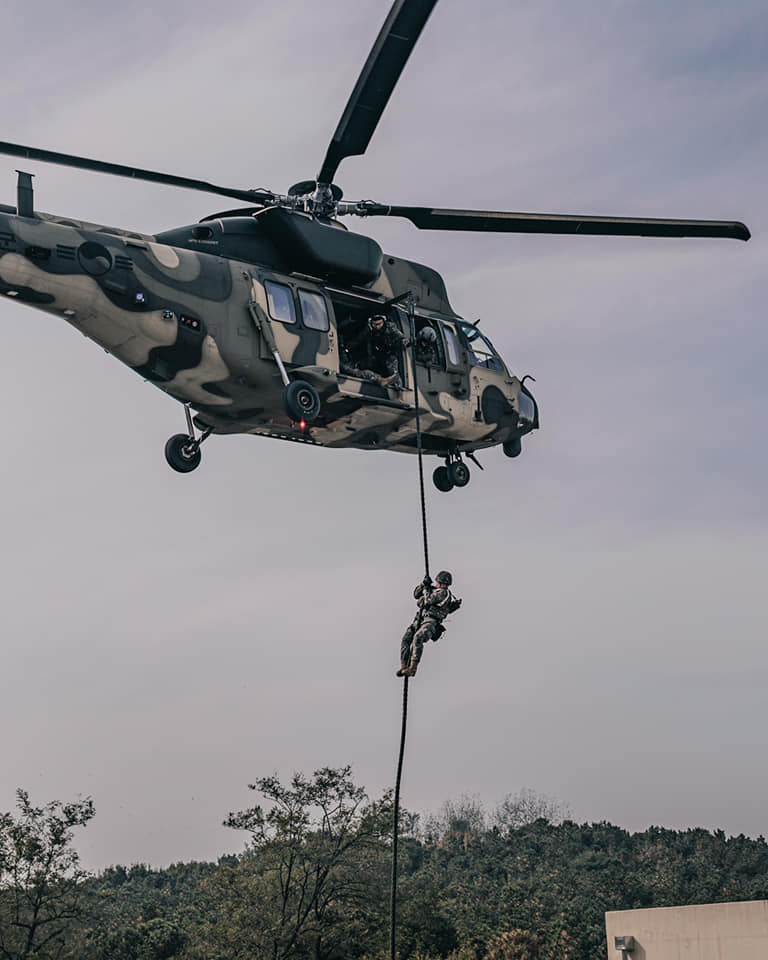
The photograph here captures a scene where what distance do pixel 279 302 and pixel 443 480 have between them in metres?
5.15

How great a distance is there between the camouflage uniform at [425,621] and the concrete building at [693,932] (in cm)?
1059

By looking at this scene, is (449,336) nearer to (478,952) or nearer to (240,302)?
(240,302)

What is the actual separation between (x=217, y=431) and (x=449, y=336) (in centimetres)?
443

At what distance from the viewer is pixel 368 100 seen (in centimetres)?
1889

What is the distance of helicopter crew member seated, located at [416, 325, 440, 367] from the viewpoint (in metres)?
21.8

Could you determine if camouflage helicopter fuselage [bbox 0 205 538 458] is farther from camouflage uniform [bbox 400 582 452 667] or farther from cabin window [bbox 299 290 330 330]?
camouflage uniform [bbox 400 582 452 667]

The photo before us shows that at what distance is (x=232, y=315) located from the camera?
19266mm

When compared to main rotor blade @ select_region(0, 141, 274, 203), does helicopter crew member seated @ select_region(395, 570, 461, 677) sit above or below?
below

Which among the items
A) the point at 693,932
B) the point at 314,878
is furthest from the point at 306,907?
the point at 693,932

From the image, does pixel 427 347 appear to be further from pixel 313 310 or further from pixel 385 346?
pixel 313 310

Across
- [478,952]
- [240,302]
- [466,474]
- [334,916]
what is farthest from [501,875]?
[240,302]

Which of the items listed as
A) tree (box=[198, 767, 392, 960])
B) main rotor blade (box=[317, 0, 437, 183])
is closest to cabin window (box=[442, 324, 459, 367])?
main rotor blade (box=[317, 0, 437, 183])

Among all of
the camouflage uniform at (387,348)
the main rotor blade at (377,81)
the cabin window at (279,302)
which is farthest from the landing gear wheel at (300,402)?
the main rotor blade at (377,81)

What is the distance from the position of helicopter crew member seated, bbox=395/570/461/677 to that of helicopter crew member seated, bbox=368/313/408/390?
17.2ft
